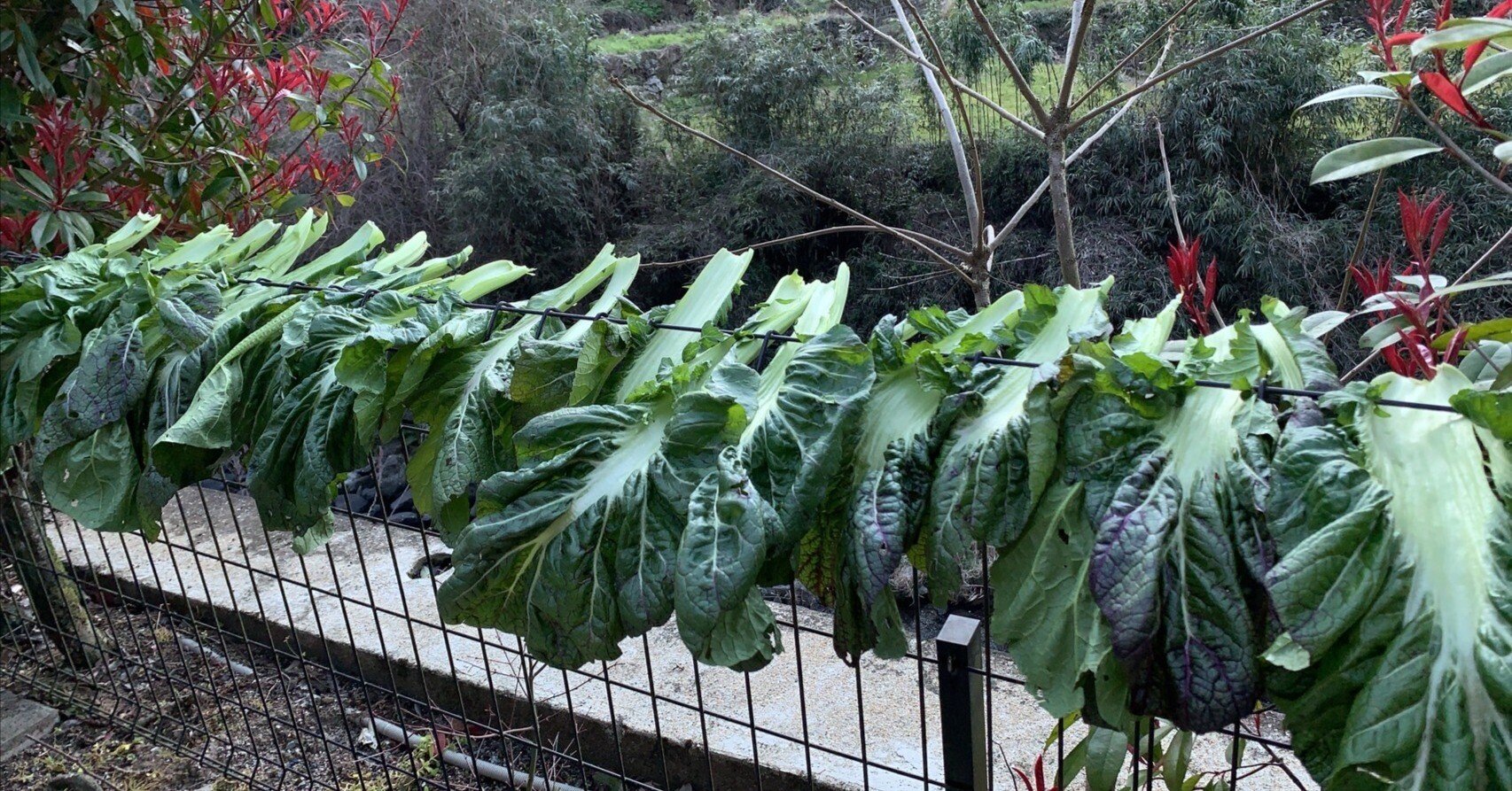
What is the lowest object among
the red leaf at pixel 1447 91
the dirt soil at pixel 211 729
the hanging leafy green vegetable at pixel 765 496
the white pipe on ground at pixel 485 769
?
the dirt soil at pixel 211 729

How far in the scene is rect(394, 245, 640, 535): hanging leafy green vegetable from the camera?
4.15 ft

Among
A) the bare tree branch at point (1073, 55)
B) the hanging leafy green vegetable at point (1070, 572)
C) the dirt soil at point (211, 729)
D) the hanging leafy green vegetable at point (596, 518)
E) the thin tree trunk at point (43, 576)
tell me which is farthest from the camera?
the thin tree trunk at point (43, 576)

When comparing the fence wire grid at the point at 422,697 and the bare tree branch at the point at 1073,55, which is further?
the fence wire grid at the point at 422,697

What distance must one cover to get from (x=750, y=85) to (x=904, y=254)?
226 cm

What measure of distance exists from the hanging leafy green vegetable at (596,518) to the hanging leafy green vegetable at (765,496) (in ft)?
A: 0.14

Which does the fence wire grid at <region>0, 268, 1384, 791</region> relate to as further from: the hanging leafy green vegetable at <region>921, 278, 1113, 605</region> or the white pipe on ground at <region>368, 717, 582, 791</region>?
the hanging leafy green vegetable at <region>921, 278, 1113, 605</region>

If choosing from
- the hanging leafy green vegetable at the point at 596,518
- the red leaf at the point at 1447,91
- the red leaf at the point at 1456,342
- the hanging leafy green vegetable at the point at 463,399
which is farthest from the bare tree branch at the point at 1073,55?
the hanging leafy green vegetable at the point at 596,518

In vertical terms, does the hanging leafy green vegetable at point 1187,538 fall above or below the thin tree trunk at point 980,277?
above

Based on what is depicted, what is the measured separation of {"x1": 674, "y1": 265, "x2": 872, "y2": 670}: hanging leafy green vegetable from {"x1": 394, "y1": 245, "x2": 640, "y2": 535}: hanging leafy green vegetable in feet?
1.15

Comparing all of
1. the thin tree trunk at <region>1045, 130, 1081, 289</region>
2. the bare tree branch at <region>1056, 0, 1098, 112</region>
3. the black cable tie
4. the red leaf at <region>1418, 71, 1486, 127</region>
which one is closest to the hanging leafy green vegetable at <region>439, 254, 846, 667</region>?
the black cable tie

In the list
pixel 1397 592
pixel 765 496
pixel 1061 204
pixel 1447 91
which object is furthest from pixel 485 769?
pixel 1447 91

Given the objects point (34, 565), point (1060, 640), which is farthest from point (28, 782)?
point (1060, 640)

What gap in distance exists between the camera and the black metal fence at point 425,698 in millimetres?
2176

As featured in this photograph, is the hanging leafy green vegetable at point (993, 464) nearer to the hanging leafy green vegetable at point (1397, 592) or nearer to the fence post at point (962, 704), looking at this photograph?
the hanging leafy green vegetable at point (1397, 592)
